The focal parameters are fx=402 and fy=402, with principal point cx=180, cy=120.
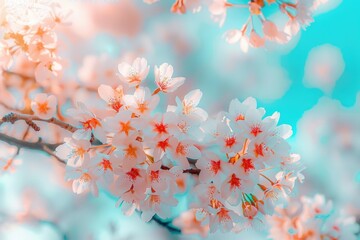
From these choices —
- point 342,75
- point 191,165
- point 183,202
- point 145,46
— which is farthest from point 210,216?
point 342,75

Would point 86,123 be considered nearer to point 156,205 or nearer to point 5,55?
point 156,205

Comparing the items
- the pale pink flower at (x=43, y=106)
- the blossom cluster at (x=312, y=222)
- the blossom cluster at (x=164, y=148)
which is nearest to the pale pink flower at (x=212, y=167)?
the blossom cluster at (x=164, y=148)

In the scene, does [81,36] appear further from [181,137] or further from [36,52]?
[181,137]

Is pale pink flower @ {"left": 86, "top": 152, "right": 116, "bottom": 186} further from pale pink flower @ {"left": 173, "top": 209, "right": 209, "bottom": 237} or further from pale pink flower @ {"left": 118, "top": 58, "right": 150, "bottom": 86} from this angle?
pale pink flower @ {"left": 173, "top": 209, "right": 209, "bottom": 237}

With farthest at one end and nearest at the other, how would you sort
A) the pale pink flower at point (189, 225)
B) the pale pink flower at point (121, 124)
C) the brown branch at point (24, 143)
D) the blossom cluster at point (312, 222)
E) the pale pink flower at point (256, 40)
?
1. the pale pink flower at point (189, 225)
2. the blossom cluster at point (312, 222)
3. the pale pink flower at point (256, 40)
4. the brown branch at point (24, 143)
5. the pale pink flower at point (121, 124)

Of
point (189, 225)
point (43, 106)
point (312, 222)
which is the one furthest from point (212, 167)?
point (189, 225)

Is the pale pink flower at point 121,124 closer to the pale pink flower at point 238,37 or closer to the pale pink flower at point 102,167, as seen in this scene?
the pale pink flower at point 102,167
